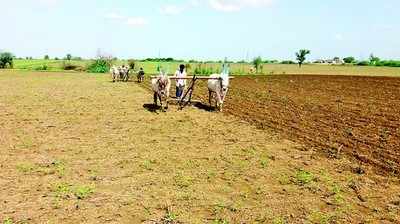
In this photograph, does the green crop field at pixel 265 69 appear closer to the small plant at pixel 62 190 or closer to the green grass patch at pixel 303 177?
the green grass patch at pixel 303 177

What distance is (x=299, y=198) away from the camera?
346 inches

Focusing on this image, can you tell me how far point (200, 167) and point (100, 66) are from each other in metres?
64.1

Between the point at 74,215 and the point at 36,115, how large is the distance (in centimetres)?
1291

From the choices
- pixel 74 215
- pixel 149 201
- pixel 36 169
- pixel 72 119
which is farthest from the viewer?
pixel 72 119

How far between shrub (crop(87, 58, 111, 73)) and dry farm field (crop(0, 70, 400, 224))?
2051 inches

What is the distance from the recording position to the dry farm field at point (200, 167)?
318 inches

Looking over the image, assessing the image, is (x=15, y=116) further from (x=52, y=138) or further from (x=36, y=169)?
(x=36, y=169)

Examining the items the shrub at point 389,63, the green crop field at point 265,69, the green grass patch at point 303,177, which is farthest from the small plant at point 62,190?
the shrub at point 389,63

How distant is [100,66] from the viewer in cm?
7294

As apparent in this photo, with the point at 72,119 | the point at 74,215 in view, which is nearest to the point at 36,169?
the point at 74,215

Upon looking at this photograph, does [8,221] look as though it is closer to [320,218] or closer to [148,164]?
[148,164]

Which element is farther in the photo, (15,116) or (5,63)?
(5,63)

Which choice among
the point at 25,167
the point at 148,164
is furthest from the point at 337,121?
the point at 25,167

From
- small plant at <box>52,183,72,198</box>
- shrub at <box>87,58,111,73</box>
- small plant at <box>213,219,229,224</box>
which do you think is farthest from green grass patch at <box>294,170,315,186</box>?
shrub at <box>87,58,111,73</box>
